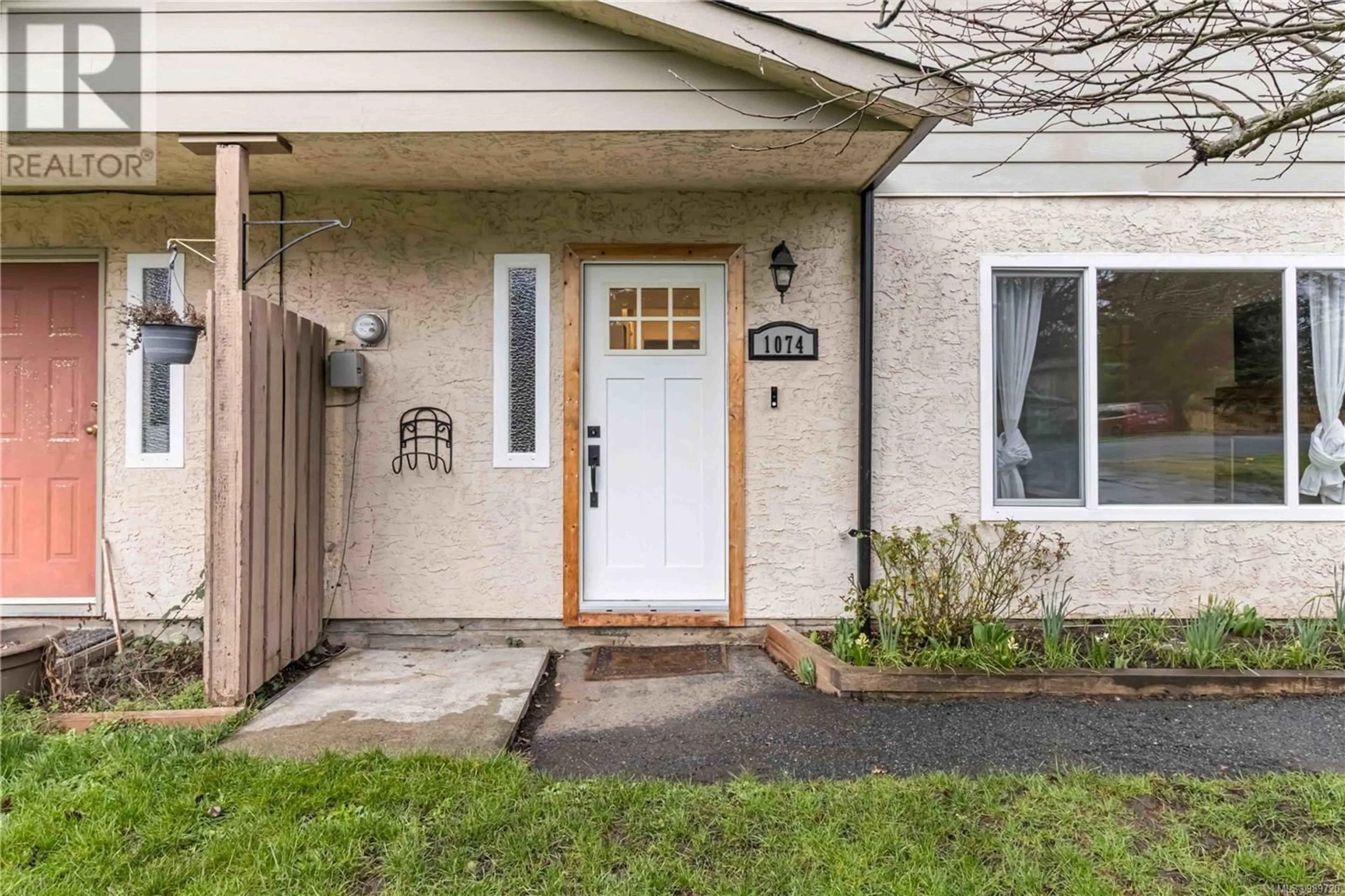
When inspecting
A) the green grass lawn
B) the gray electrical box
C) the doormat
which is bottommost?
the green grass lawn

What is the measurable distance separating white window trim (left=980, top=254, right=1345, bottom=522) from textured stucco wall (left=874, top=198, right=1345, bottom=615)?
0.14 feet

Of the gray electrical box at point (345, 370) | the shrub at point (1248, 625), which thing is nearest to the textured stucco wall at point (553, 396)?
the gray electrical box at point (345, 370)

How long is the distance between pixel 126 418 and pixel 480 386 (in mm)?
2169

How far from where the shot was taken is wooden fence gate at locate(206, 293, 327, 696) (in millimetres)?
3035

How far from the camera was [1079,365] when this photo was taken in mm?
4125

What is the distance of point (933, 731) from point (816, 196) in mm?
3031

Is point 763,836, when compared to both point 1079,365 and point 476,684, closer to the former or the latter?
point 476,684

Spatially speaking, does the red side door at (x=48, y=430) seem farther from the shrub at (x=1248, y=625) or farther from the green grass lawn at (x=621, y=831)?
the shrub at (x=1248, y=625)

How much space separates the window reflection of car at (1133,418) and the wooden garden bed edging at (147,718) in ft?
16.4

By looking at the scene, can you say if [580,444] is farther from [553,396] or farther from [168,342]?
[168,342]

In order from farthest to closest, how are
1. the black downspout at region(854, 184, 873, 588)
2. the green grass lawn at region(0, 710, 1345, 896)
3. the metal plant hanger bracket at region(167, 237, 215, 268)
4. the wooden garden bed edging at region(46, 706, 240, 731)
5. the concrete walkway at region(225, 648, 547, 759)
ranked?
the black downspout at region(854, 184, 873, 588) < the metal plant hanger bracket at region(167, 237, 215, 268) < the wooden garden bed edging at region(46, 706, 240, 731) < the concrete walkway at region(225, 648, 547, 759) < the green grass lawn at region(0, 710, 1345, 896)

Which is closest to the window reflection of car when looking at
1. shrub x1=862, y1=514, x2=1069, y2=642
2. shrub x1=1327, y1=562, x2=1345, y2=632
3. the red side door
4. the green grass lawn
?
shrub x1=862, y1=514, x2=1069, y2=642

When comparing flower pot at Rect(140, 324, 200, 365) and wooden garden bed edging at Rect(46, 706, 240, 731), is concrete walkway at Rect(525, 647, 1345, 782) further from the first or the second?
flower pot at Rect(140, 324, 200, 365)

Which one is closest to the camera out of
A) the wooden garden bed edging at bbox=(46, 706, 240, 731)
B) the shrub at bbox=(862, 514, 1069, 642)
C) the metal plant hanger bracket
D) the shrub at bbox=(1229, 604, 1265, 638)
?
the wooden garden bed edging at bbox=(46, 706, 240, 731)
